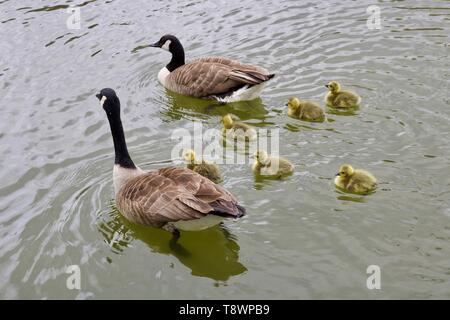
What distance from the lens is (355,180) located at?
7.48m

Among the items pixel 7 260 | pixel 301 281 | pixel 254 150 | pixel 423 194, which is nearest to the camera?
pixel 301 281

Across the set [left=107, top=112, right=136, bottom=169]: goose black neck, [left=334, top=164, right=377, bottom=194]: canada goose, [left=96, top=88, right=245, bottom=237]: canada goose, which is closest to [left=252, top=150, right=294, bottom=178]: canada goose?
[left=334, top=164, right=377, bottom=194]: canada goose

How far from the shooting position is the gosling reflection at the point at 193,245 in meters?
6.62

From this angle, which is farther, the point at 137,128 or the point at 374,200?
the point at 137,128

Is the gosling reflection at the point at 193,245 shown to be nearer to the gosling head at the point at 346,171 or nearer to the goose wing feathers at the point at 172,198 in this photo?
the goose wing feathers at the point at 172,198

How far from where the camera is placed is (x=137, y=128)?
32.0 feet

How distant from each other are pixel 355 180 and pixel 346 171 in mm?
154

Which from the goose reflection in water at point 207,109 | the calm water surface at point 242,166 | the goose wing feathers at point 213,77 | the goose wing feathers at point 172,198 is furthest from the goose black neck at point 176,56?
the goose wing feathers at point 172,198

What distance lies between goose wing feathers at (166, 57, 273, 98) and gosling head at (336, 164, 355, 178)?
115 inches

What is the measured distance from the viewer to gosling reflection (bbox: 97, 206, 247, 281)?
6625mm

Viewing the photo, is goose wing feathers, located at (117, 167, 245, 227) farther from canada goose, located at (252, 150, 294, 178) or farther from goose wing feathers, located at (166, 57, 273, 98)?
goose wing feathers, located at (166, 57, 273, 98)
